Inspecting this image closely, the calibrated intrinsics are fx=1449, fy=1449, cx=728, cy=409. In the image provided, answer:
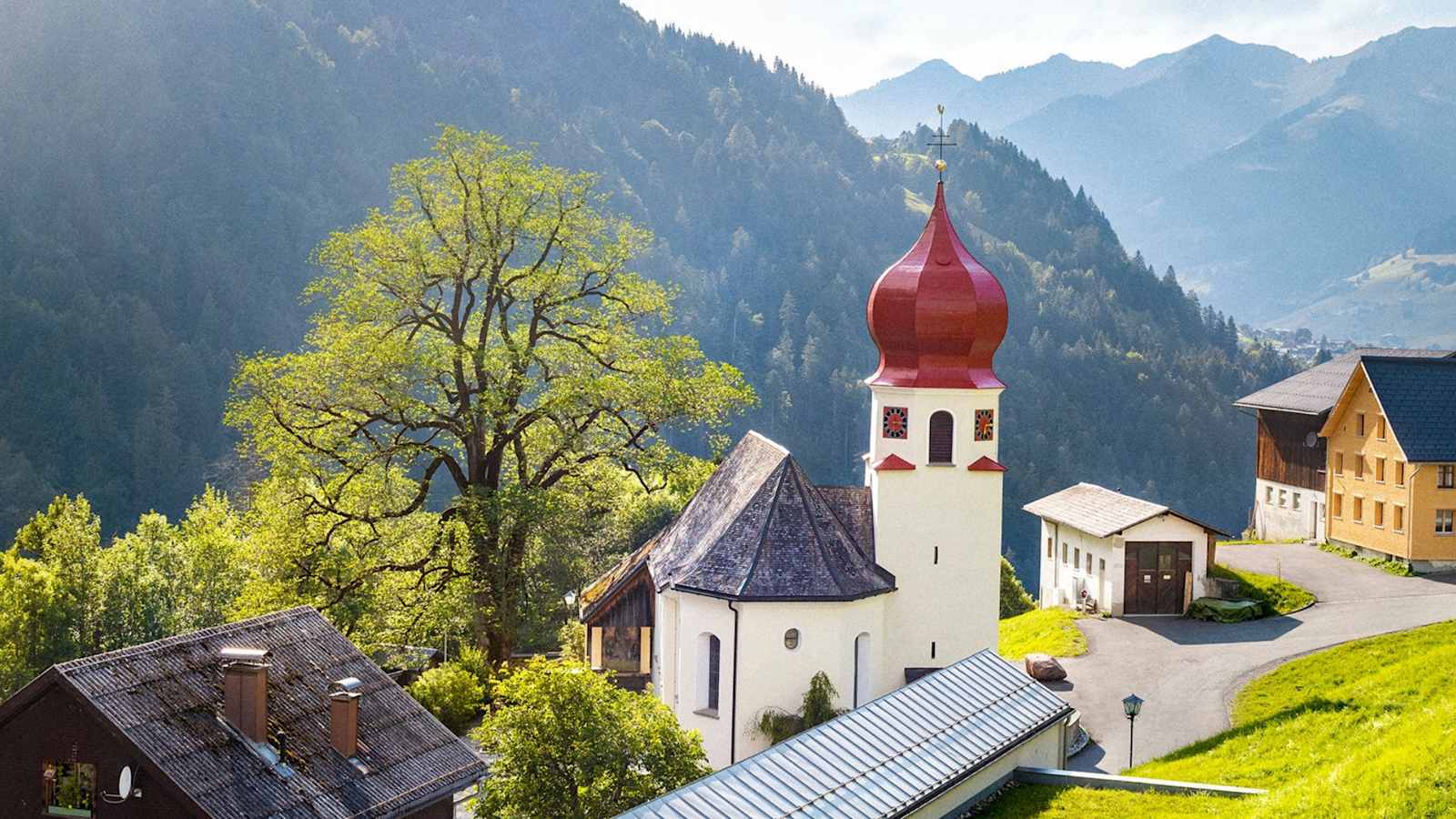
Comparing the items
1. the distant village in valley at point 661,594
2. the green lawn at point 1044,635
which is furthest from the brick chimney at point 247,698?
the green lawn at point 1044,635

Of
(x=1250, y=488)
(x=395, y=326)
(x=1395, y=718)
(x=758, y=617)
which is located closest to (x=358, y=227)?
(x=395, y=326)

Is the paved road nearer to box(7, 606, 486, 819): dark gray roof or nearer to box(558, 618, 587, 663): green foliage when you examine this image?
box(558, 618, 587, 663): green foliage

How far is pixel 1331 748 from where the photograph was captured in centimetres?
2384

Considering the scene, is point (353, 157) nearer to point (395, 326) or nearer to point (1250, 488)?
point (1250, 488)

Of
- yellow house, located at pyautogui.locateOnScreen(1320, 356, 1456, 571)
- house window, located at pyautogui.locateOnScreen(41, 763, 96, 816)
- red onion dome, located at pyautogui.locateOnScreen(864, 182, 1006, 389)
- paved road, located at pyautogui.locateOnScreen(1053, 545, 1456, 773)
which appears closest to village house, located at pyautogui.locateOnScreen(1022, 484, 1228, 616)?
paved road, located at pyautogui.locateOnScreen(1053, 545, 1456, 773)

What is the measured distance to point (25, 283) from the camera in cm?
14600

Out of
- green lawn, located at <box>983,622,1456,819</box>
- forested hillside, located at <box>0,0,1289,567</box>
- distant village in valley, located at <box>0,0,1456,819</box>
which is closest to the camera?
green lawn, located at <box>983,622,1456,819</box>

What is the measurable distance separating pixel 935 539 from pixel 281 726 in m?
15.7

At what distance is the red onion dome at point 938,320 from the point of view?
111ft

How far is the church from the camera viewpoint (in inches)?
1219

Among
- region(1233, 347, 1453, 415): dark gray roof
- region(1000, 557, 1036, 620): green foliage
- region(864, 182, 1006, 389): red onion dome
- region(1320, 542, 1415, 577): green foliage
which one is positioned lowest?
Result: region(1000, 557, 1036, 620): green foliage

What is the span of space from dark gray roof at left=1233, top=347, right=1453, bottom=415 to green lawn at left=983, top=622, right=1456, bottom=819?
19834 millimetres

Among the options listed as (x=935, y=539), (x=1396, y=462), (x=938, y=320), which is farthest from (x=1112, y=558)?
(x=938, y=320)

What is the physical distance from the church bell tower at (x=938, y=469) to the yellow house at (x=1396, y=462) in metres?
16.3
